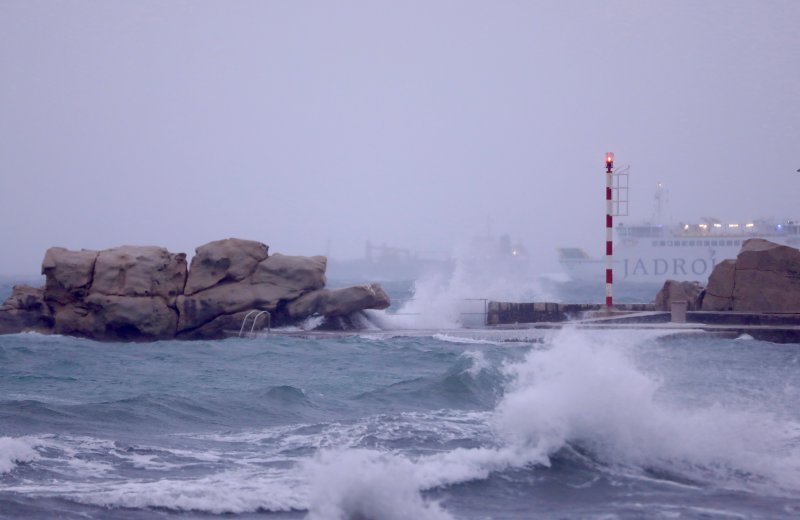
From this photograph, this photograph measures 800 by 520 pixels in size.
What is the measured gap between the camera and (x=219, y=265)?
70.0ft

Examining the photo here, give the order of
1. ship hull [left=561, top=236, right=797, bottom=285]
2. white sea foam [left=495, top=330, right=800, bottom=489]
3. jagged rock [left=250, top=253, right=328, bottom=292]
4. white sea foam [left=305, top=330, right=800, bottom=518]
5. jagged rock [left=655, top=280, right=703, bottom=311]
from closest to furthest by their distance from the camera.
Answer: white sea foam [left=305, top=330, right=800, bottom=518] → white sea foam [left=495, top=330, right=800, bottom=489] → jagged rock [left=250, top=253, right=328, bottom=292] → jagged rock [left=655, top=280, right=703, bottom=311] → ship hull [left=561, top=236, right=797, bottom=285]

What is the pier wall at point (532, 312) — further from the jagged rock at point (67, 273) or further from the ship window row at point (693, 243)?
the ship window row at point (693, 243)

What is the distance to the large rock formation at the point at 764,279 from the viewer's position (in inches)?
839

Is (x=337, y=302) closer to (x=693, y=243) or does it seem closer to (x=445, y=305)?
(x=445, y=305)

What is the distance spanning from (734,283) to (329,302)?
9.90 m

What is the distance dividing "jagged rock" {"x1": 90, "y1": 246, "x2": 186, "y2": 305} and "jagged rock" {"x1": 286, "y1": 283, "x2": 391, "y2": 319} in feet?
9.20

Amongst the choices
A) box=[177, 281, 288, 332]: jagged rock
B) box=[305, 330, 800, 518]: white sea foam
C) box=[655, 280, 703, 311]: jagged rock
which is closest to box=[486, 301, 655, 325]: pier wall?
box=[655, 280, 703, 311]: jagged rock

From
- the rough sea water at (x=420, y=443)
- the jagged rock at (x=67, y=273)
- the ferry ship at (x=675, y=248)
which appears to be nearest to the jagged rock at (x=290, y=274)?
the jagged rock at (x=67, y=273)

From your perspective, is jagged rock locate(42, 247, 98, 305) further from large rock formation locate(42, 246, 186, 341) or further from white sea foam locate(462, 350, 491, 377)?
white sea foam locate(462, 350, 491, 377)

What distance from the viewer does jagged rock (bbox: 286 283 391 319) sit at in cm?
2173

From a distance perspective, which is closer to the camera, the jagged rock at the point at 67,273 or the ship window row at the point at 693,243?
the jagged rock at the point at 67,273

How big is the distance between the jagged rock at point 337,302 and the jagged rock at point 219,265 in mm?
1425

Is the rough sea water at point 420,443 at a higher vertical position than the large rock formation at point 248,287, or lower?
lower

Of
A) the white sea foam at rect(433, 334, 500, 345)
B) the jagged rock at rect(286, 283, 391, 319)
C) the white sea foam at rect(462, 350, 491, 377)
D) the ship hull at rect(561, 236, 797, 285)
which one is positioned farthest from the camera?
the ship hull at rect(561, 236, 797, 285)
